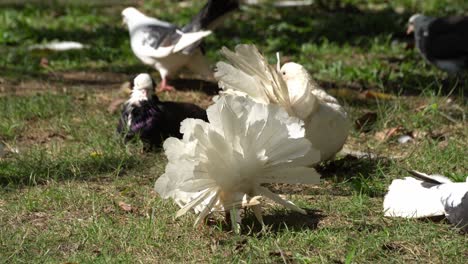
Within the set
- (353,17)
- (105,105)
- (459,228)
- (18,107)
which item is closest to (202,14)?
(105,105)

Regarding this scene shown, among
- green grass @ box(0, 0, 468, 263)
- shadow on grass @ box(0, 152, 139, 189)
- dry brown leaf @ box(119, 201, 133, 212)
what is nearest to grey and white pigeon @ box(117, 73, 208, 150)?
green grass @ box(0, 0, 468, 263)

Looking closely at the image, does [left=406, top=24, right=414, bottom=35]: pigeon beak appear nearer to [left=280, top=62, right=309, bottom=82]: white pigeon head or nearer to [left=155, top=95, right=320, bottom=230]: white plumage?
[left=280, top=62, right=309, bottom=82]: white pigeon head

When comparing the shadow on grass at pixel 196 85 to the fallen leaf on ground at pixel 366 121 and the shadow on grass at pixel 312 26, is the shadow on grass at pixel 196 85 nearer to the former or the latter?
the shadow on grass at pixel 312 26

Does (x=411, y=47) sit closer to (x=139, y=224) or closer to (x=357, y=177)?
(x=357, y=177)

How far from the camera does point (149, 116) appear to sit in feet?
18.7

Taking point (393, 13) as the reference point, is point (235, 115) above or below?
above

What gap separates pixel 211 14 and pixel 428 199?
11.5 ft

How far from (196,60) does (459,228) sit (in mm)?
3782

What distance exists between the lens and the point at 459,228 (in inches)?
155

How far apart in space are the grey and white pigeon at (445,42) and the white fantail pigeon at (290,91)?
9.86ft

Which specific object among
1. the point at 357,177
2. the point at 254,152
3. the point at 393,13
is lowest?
the point at 393,13

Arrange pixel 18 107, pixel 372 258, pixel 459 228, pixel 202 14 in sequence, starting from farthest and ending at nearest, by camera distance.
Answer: pixel 202 14 → pixel 18 107 → pixel 459 228 → pixel 372 258

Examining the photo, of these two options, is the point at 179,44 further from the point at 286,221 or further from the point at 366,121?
the point at 286,221

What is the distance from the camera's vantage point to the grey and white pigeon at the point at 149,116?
18.4 feet
